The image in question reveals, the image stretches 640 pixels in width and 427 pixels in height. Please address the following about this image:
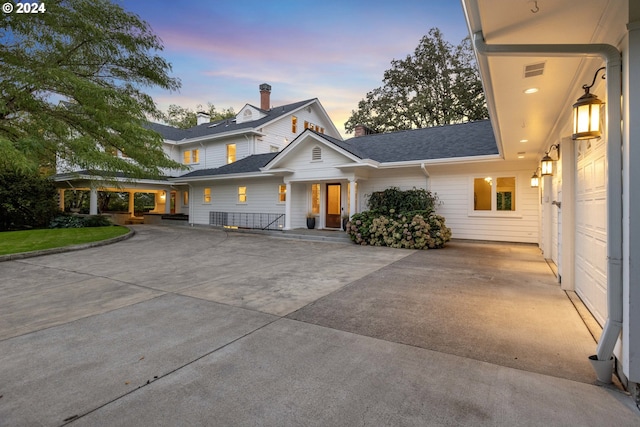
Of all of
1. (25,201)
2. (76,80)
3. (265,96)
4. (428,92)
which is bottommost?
(25,201)

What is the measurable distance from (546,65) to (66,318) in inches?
254

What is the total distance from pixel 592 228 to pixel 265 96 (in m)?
20.5

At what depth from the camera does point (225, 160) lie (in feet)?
62.6

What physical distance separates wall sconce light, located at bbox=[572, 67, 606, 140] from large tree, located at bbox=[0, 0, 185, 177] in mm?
9700

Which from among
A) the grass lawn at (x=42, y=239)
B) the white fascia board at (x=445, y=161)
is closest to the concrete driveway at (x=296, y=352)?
the grass lawn at (x=42, y=239)

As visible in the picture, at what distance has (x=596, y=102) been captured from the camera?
2664 millimetres

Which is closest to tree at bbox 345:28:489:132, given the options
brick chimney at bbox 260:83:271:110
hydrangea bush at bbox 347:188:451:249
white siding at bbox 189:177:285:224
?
brick chimney at bbox 260:83:271:110

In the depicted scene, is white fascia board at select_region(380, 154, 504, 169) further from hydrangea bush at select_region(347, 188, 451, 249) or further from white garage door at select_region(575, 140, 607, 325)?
white garage door at select_region(575, 140, 607, 325)

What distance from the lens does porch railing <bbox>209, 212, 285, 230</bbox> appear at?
584 inches

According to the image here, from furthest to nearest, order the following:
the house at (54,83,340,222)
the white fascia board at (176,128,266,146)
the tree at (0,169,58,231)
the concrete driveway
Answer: the house at (54,83,340,222)
the white fascia board at (176,128,266,146)
the tree at (0,169,58,231)
the concrete driveway

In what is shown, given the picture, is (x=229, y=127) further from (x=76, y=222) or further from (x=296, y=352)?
(x=296, y=352)

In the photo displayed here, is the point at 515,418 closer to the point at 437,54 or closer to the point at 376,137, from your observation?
the point at 376,137

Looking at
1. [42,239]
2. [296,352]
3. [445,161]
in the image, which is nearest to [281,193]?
[445,161]

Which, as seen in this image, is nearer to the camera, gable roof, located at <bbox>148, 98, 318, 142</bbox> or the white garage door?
the white garage door
